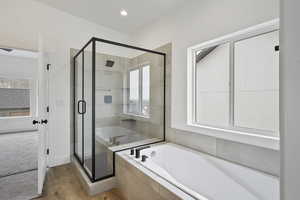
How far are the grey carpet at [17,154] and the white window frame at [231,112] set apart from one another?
2.86 meters

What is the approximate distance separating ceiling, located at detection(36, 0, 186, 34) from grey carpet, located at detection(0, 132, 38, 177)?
284 centimetres

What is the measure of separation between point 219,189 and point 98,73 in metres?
2.26

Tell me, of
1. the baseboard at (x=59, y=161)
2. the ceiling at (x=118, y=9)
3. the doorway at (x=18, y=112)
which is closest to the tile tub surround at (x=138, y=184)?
the baseboard at (x=59, y=161)

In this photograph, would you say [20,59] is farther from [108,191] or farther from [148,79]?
[108,191]

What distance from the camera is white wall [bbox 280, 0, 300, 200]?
28 centimetres

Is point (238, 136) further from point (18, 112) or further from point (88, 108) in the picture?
point (18, 112)

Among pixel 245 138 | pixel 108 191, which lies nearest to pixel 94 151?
pixel 108 191

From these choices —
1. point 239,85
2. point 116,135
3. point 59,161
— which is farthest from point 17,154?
point 239,85

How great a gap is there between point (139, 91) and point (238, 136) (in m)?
1.86

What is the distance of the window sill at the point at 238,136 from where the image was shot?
1597 mm

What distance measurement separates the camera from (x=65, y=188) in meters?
2.23

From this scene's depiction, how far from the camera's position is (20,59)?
5328mm

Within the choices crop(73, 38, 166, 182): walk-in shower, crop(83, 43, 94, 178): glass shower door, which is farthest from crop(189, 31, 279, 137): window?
crop(83, 43, 94, 178): glass shower door

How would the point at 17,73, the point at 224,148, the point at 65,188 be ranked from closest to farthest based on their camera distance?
the point at 224,148, the point at 65,188, the point at 17,73
